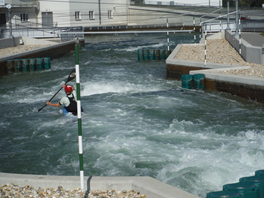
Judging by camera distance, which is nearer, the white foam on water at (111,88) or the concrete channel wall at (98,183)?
the concrete channel wall at (98,183)

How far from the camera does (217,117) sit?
10.0 metres

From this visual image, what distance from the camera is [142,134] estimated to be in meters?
8.75

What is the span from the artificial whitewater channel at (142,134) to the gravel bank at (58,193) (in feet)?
5.01

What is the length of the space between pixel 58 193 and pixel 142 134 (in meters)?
4.22

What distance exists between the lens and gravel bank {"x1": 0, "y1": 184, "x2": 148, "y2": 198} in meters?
4.66

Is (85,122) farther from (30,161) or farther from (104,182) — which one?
(104,182)

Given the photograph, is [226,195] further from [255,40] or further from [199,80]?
[255,40]

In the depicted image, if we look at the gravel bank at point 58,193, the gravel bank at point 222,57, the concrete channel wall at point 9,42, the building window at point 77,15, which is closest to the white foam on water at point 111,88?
the gravel bank at point 222,57

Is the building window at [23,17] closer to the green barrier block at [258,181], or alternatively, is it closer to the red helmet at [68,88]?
the red helmet at [68,88]

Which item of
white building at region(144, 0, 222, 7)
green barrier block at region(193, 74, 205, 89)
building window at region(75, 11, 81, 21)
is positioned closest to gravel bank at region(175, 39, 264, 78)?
green barrier block at region(193, 74, 205, 89)

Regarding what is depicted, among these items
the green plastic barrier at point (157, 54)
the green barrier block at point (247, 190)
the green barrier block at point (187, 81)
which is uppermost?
the green plastic barrier at point (157, 54)

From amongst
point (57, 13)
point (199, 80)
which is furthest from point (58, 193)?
point (57, 13)

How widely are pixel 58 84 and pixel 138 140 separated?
27.7 feet

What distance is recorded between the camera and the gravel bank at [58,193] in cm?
466
